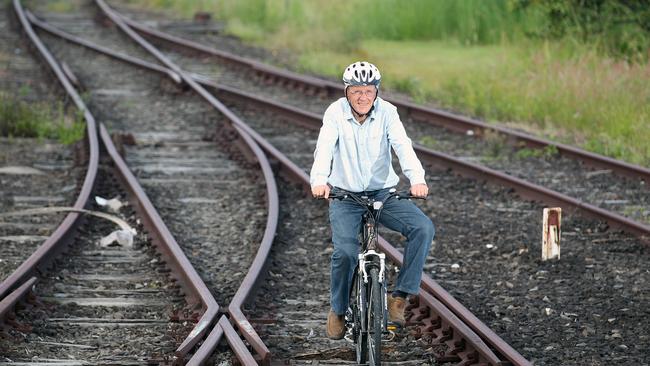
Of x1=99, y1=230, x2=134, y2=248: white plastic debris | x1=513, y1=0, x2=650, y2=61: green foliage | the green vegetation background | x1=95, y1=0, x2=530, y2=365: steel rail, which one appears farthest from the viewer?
x1=513, y1=0, x2=650, y2=61: green foliage

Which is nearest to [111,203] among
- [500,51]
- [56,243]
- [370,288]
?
[56,243]

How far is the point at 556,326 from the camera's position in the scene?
854 centimetres

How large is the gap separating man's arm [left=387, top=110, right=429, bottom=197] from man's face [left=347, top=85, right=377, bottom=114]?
0.66 ft

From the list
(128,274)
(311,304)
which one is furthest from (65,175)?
(311,304)

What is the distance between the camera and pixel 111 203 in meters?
12.1

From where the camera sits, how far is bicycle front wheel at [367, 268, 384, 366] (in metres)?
7.01

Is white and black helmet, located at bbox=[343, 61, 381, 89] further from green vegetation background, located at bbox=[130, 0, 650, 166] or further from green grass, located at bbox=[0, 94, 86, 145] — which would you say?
green grass, located at bbox=[0, 94, 86, 145]

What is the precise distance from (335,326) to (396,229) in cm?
75

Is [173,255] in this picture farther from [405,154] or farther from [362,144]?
[405,154]

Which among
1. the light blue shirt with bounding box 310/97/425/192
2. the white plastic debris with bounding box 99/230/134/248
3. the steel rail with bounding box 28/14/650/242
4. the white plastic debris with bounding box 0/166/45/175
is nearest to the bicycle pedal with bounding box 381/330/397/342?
the light blue shirt with bounding box 310/97/425/192

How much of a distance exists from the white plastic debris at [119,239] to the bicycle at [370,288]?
370 cm

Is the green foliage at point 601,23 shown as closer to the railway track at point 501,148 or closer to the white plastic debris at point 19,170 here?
the railway track at point 501,148

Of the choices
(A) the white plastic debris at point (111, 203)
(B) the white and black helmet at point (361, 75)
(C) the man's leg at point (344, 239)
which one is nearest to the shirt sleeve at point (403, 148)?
(B) the white and black helmet at point (361, 75)

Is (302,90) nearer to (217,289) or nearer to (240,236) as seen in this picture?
(240,236)
